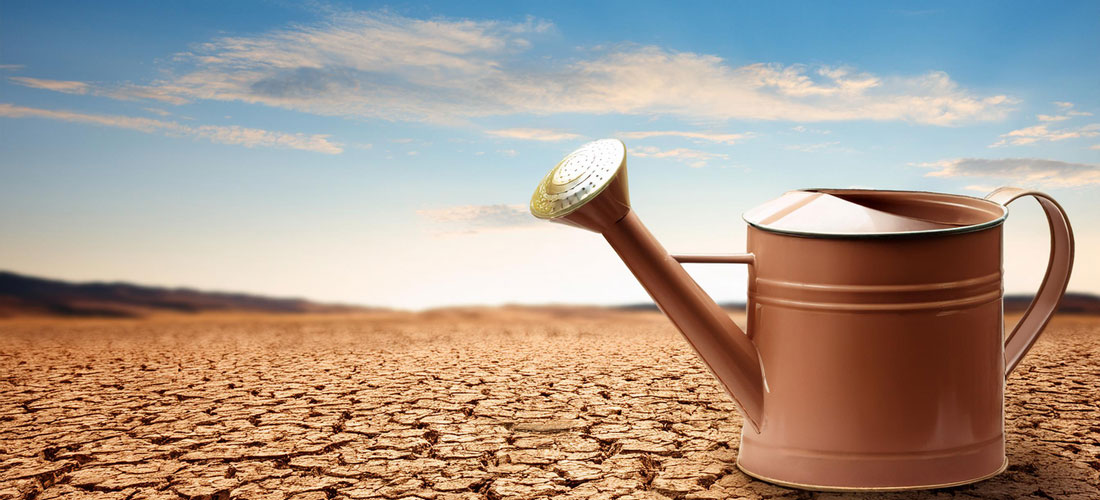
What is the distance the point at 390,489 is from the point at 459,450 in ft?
0.99

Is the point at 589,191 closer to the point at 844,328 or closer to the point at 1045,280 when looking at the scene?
the point at 844,328

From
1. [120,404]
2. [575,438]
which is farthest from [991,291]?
[120,404]

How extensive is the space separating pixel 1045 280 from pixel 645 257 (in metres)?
0.90

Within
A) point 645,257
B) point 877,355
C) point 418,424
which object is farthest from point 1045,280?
point 418,424

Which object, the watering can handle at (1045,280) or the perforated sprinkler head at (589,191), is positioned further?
the watering can handle at (1045,280)

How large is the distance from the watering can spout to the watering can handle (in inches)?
22.4

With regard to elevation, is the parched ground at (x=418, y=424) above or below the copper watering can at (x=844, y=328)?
below

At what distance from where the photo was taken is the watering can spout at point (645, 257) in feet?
4.76

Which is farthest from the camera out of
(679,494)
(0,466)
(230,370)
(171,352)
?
(171,352)

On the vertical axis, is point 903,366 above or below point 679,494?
above

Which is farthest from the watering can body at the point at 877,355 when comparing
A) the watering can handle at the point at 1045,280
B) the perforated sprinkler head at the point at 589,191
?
the perforated sprinkler head at the point at 589,191

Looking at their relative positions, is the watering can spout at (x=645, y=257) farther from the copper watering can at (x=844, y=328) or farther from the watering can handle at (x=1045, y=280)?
the watering can handle at (x=1045, y=280)

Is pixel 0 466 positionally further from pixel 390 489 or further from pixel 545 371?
pixel 545 371

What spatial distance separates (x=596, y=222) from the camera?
149cm
